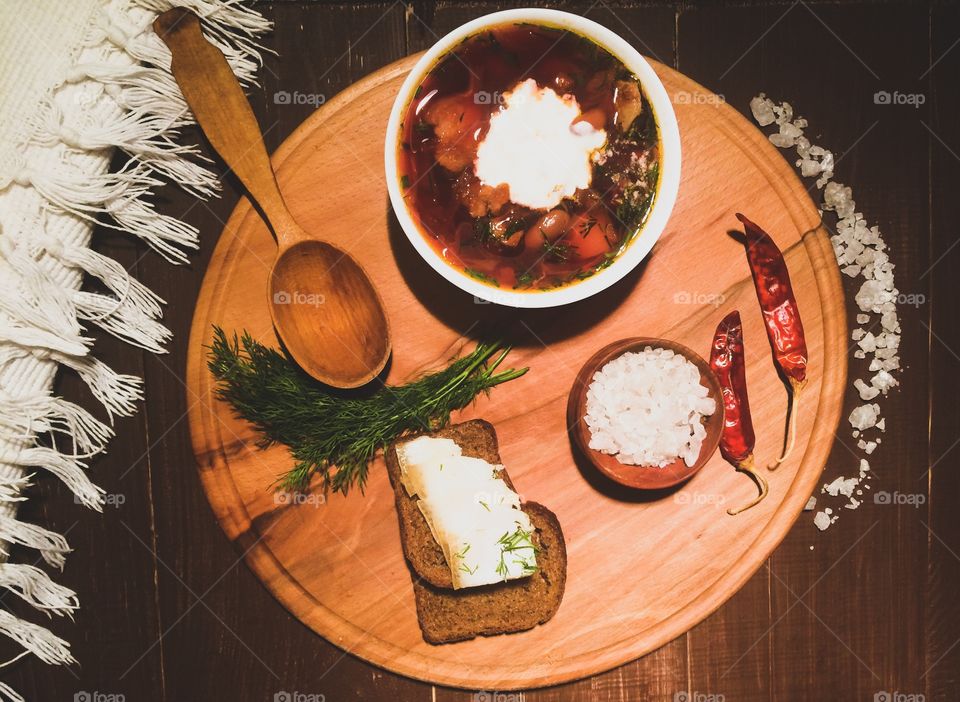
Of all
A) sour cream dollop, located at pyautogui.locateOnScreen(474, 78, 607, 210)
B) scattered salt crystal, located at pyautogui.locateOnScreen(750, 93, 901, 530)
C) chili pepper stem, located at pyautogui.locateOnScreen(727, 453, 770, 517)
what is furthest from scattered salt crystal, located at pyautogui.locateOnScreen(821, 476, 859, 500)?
sour cream dollop, located at pyautogui.locateOnScreen(474, 78, 607, 210)

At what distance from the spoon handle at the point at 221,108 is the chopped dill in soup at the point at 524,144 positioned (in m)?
0.41

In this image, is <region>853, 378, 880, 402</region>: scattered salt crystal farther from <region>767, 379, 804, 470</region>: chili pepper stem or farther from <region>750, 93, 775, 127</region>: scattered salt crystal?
<region>750, 93, 775, 127</region>: scattered salt crystal

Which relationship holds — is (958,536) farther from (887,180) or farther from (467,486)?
(467,486)

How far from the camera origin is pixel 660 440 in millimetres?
1882

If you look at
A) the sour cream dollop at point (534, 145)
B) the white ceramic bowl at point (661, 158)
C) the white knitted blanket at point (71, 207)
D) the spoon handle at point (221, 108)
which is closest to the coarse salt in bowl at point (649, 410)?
the white ceramic bowl at point (661, 158)

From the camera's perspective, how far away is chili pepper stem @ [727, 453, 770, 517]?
78.7 inches

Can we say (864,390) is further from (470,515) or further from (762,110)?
(470,515)

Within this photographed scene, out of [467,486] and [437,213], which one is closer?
[437,213]

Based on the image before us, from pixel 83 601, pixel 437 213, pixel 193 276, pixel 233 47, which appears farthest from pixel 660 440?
pixel 83 601

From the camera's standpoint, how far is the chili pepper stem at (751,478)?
200 centimetres

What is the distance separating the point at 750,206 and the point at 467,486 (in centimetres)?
114

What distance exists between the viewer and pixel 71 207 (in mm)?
1930

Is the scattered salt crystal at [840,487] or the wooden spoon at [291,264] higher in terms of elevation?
the wooden spoon at [291,264]

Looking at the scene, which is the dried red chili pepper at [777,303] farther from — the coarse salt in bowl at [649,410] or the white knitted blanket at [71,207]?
the white knitted blanket at [71,207]
